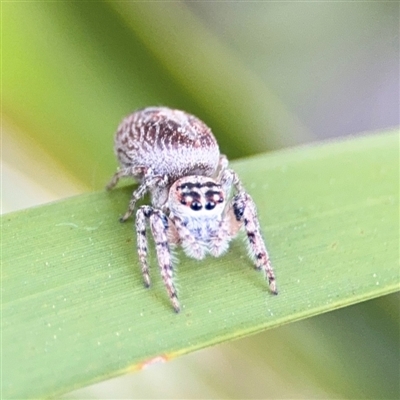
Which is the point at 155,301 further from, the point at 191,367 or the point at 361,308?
the point at 361,308

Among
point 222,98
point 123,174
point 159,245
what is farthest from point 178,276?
point 222,98

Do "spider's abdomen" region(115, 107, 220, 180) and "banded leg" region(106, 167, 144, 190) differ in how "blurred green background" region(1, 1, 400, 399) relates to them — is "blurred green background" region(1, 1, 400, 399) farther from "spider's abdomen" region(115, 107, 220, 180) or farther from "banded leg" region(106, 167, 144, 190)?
"banded leg" region(106, 167, 144, 190)

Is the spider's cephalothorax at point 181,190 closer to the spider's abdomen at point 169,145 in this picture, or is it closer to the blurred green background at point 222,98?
the spider's abdomen at point 169,145

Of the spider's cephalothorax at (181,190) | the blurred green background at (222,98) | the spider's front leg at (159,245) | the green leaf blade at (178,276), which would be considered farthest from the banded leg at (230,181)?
the blurred green background at (222,98)

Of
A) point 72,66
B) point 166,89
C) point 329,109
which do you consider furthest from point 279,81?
point 72,66

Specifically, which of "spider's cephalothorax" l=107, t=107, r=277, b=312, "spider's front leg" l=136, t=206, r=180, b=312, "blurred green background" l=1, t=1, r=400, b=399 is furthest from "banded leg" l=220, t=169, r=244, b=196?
"blurred green background" l=1, t=1, r=400, b=399

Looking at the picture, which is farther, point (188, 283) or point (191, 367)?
point (191, 367)
